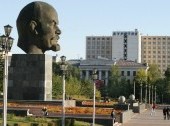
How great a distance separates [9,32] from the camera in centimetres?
2134

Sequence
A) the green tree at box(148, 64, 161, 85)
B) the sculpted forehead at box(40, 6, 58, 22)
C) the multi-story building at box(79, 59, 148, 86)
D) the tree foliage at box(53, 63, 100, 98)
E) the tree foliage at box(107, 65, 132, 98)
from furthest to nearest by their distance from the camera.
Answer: the multi-story building at box(79, 59, 148, 86) < the green tree at box(148, 64, 161, 85) < the tree foliage at box(107, 65, 132, 98) < the tree foliage at box(53, 63, 100, 98) < the sculpted forehead at box(40, 6, 58, 22)

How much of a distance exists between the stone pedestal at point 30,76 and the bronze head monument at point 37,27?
5.35 ft

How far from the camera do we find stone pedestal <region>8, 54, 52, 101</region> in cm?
4888

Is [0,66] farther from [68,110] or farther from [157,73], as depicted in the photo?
[157,73]

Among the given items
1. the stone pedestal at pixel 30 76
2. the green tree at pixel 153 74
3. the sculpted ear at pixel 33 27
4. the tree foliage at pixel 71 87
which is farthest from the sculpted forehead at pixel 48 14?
the green tree at pixel 153 74

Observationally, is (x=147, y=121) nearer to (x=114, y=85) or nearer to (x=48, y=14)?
(x=48, y=14)

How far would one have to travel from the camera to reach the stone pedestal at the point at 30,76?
48.9 m

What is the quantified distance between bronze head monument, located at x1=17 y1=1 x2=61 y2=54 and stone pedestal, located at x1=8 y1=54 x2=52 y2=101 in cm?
163

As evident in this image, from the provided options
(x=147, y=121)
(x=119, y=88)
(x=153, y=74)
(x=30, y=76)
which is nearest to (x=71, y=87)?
(x=119, y=88)

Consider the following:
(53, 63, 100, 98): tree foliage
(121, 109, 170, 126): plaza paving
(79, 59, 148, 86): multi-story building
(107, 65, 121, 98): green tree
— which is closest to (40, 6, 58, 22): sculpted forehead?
(121, 109, 170, 126): plaza paving

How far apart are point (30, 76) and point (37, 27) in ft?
16.1

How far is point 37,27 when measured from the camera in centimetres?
5081

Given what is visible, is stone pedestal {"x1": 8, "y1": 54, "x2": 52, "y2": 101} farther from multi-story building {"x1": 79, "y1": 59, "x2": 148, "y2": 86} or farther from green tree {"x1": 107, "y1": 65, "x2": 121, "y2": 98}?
multi-story building {"x1": 79, "y1": 59, "x2": 148, "y2": 86}

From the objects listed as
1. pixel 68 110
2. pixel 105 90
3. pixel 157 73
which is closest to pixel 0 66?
pixel 68 110
